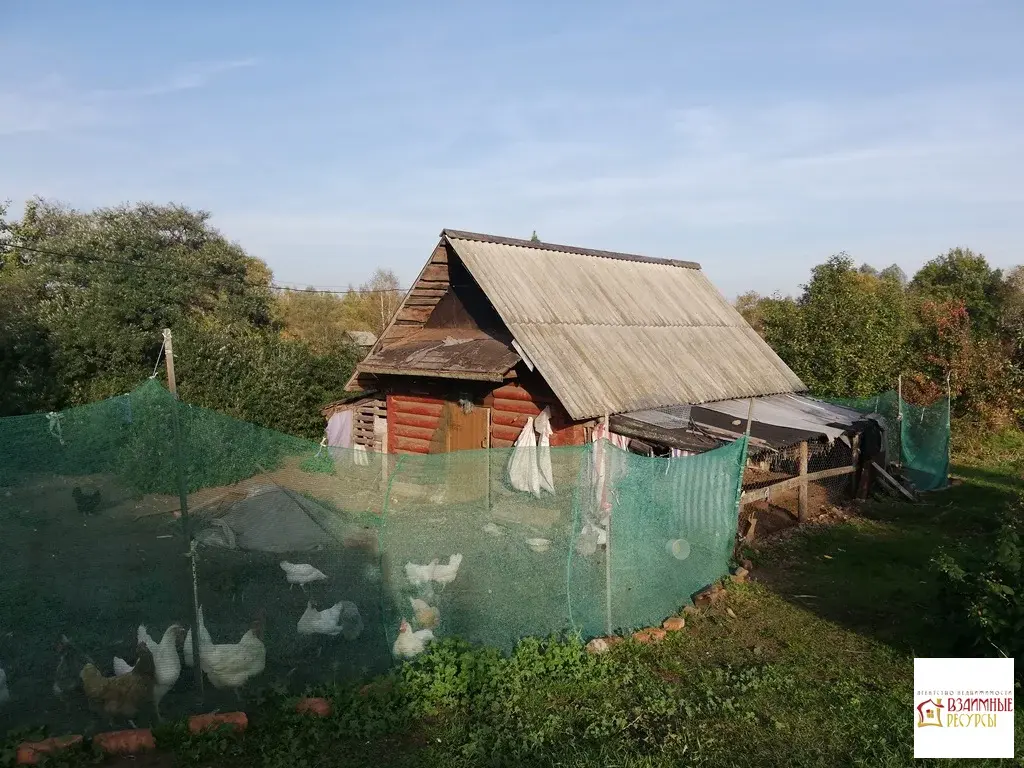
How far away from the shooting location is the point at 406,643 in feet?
18.0

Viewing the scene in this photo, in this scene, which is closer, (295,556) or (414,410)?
(295,556)

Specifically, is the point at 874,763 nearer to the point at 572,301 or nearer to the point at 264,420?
the point at 572,301

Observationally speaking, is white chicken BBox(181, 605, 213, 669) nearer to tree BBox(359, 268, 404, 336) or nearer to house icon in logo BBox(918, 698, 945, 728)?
house icon in logo BBox(918, 698, 945, 728)

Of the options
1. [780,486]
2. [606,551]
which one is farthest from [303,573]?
[780,486]

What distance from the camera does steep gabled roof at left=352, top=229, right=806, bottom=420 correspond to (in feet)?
34.9

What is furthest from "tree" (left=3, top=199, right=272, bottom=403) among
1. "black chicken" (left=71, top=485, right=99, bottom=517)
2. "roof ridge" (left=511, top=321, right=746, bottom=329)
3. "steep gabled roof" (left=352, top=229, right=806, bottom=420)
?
"roof ridge" (left=511, top=321, right=746, bottom=329)

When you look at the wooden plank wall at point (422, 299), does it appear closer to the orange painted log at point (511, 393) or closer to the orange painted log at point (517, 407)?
the orange painted log at point (511, 393)

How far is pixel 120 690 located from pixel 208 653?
583 millimetres

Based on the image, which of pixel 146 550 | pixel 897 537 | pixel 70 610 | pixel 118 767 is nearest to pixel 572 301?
pixel 897 537

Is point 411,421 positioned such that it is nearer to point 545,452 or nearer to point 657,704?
point 545,452

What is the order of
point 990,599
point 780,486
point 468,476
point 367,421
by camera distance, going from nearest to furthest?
point 990,599, point 468,476, point 780,486, point 367,421

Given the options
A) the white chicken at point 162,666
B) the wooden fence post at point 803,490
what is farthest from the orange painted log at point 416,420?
the white chicken at point 162,666

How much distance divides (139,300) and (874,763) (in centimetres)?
2032

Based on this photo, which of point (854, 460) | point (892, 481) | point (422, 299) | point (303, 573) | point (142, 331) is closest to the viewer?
point (303, 573)
